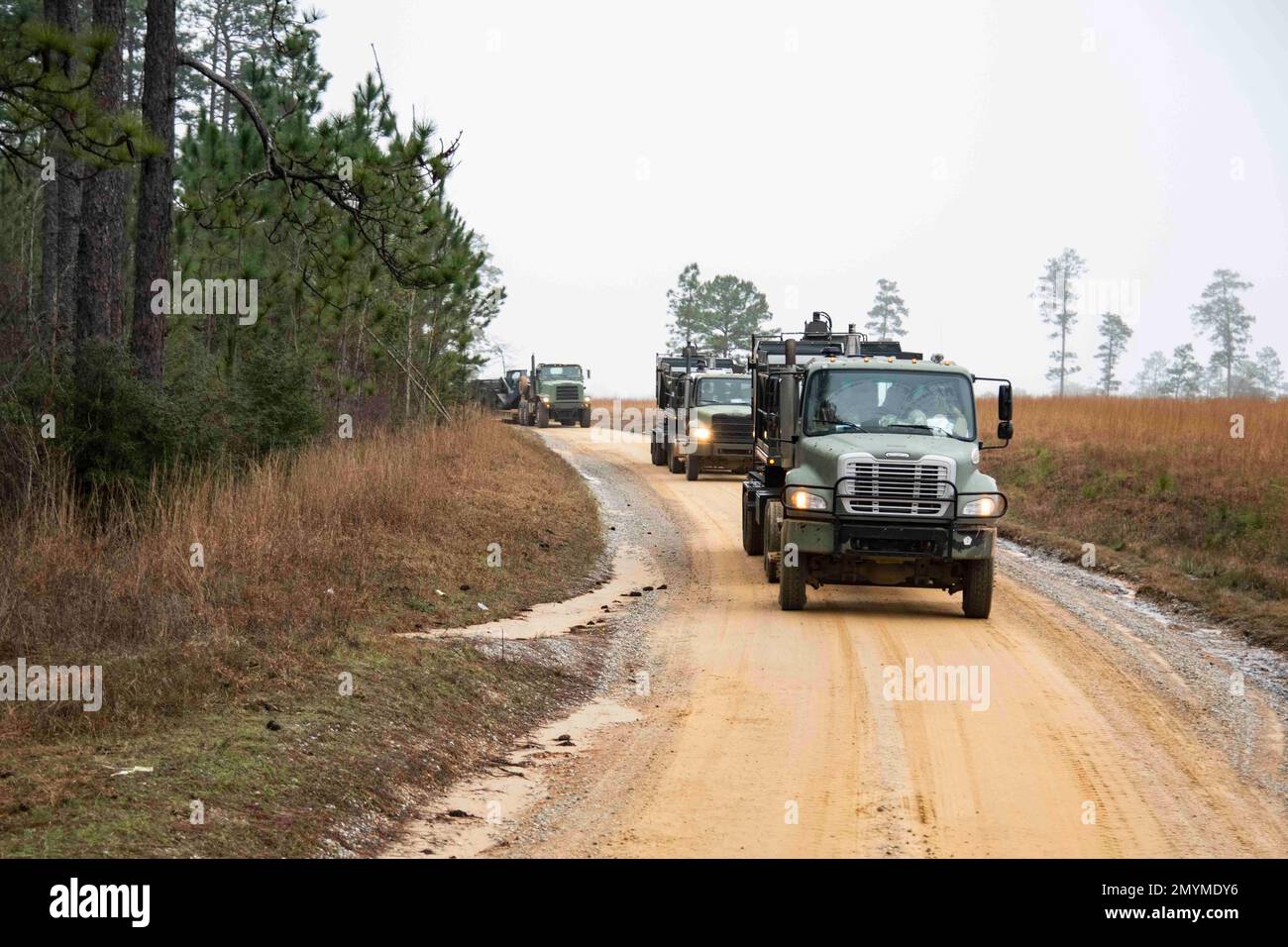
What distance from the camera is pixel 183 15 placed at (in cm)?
5206

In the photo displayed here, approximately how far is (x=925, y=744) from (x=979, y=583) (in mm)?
5388

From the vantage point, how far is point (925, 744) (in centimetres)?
916

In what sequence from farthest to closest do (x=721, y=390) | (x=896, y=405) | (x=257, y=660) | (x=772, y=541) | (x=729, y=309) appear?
(x=729, y=309)
(x=721, y=390)
(x=772, y=541)
(x=896, y=405)
(x=257, y=660)

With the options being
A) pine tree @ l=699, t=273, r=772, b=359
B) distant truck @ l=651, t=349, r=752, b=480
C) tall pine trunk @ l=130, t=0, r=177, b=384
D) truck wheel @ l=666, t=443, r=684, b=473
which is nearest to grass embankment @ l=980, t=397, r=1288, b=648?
distant truck @ l=651, t=349, r=752, b=480

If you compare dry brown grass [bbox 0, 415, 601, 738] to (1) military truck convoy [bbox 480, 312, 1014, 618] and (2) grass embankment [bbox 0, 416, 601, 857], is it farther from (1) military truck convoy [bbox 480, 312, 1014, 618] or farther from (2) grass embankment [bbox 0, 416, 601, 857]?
(1) military truck convoy [bbox 480, 312, 1014, 618]

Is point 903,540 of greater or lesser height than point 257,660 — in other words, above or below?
above

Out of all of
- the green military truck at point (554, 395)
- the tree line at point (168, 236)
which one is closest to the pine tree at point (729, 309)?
the green military truck at point (554, 395)

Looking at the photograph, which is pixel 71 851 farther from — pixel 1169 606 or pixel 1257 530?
pixel 1257 530

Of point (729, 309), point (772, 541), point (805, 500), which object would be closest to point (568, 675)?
point (805, 500)

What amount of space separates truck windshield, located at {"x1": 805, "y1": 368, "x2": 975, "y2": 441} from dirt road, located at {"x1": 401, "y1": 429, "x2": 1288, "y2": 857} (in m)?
1.99

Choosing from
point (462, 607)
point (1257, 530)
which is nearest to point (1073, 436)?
point (1257, 530)

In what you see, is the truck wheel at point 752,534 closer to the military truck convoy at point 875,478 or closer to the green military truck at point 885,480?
the military truck convoy at point 875,478

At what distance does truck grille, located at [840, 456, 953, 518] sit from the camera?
14.0 m

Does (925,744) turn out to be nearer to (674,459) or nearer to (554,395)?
(674,459)
